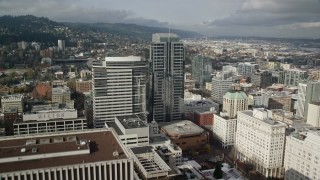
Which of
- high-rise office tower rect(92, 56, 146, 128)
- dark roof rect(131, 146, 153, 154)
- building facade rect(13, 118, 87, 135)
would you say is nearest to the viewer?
dark roof rect(131, 146, 153, 154)

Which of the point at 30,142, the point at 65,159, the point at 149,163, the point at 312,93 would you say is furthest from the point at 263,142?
the point at 30,142

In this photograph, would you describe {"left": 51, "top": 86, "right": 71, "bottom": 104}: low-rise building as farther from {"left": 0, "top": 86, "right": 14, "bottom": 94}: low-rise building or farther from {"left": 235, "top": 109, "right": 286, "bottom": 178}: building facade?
{"left": 235, "top": 109, "right": 286, "bottom": 178}: building facade

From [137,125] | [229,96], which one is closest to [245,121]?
[229,96]

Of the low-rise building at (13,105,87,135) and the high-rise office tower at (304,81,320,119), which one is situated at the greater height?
the high-rise office tower at (304,81,320,119)

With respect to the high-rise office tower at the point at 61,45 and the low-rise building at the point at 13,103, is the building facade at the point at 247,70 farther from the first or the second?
the low-rise building at the point at 13,103

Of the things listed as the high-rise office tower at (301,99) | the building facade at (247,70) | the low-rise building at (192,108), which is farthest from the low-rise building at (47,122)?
the building facade at (247,70)

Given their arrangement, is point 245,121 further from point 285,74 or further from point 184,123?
point 285,74

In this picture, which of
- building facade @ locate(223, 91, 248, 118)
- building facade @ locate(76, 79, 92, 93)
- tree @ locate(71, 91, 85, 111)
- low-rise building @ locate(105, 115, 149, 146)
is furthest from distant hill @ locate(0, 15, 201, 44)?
low-rise building @ locate(105, 115, 149, 146)

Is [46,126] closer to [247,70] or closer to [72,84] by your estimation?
[72,84]
